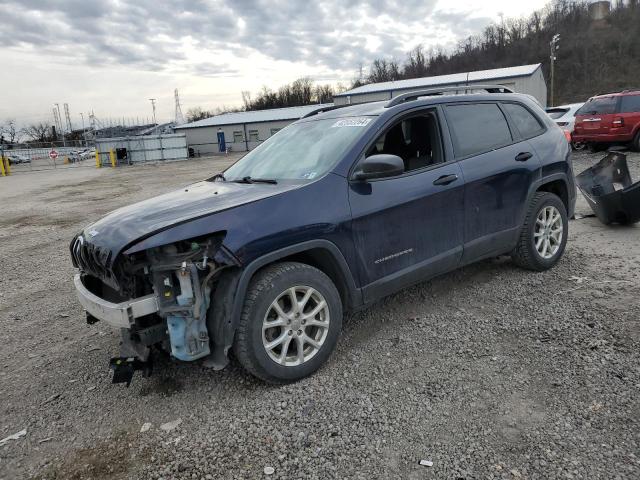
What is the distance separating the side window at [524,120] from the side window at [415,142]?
1100mm

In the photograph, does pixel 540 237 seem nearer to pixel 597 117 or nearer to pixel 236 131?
pixel 597 117

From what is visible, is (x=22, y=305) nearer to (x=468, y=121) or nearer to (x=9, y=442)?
(x=9, y=442)

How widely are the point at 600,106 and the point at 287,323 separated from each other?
1399 centimetres

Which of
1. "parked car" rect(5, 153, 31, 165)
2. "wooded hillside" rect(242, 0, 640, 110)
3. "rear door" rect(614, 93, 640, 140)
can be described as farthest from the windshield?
"wooded hillside" rect(242, 0, 640, 110)

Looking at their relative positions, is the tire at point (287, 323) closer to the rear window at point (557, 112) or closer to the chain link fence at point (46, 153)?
the rear window at point (557, 112)

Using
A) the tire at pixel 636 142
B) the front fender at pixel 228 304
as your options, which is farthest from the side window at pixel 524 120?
the tire at pixel 636 142

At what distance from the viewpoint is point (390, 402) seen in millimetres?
3023

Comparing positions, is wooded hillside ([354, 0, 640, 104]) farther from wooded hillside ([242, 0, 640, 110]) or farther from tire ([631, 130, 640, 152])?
tire ([631, 130, 640, 152])

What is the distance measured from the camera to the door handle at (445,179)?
399cm

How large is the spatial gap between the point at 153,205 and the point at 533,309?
3205 mm

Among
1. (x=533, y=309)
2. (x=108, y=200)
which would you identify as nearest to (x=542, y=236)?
(x=533, y=309)

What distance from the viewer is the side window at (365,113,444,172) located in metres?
4.15

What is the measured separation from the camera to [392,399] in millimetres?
3053

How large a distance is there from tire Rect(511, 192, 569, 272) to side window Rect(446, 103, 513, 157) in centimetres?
74
